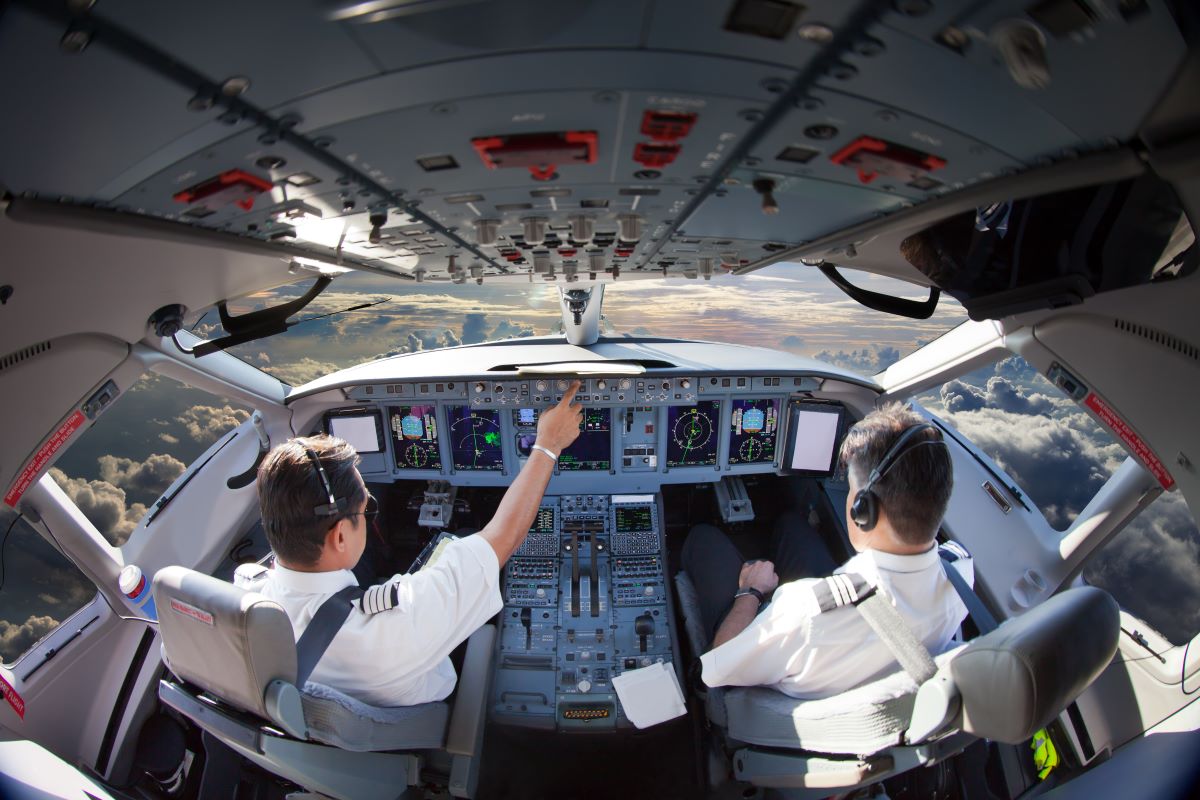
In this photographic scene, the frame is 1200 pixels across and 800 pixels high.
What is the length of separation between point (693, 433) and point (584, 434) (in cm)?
67

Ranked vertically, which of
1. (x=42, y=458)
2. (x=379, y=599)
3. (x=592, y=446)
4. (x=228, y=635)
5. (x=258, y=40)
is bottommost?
(x=592, y=446)

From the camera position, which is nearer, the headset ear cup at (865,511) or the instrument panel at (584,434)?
the headset ear cup at (865,511)

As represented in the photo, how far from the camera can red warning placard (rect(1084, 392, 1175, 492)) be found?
1.72 m

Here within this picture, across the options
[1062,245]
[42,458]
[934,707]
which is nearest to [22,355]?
[42,458]

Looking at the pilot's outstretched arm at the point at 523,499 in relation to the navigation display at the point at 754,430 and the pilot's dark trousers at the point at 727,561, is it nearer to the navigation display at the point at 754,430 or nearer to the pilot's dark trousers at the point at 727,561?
the pilot's dark trousers at the point at 727,561

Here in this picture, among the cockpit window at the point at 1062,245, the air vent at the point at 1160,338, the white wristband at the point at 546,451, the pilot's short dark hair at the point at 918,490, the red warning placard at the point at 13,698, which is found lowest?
the red warning placard at the point at 13,698

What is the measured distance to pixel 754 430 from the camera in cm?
341

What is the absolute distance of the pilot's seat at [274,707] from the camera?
4.09ft

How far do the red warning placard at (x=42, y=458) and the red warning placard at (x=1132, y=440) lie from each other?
3.50 metres

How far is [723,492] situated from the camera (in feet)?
11.6

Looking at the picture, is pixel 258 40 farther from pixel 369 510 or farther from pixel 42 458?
pixel 42 458

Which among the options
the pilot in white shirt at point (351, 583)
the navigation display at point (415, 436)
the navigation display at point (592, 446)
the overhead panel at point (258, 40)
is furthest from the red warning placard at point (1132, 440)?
the navigation display at point (415, 436)

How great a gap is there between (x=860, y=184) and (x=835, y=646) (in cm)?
122

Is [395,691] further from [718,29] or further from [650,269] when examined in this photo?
[650,269]
